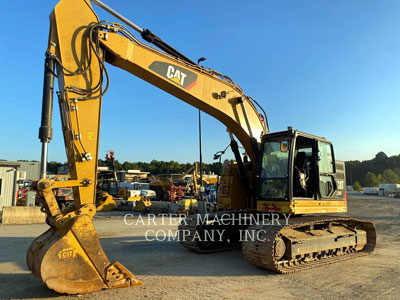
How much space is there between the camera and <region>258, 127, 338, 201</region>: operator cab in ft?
23.1

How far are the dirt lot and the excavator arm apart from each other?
1.56 ft

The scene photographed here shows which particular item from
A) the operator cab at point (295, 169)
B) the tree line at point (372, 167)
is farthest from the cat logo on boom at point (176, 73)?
the tree line at point (372, 167)

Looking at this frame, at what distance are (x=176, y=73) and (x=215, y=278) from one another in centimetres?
407

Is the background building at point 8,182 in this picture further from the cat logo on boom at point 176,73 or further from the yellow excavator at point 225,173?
the cat logo on boom at point 176,73

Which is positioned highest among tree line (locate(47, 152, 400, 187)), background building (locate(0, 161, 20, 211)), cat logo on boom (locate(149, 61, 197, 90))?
tree line (locate(47, 152, 400, 187))

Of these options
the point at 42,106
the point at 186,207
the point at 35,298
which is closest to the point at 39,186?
the point at 42,106

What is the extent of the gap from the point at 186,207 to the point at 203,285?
1332cm

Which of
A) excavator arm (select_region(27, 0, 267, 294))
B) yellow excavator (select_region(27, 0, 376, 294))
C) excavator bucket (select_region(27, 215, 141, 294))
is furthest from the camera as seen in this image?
yellow excavator (select_region(27, 0, 376, 294))

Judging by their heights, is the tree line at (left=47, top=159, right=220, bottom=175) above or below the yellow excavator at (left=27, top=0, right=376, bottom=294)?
above

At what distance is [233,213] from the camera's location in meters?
8.30

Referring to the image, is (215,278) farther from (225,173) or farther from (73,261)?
(225,173)

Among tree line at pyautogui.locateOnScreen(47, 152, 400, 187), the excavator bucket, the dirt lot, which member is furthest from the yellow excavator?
tree line at pyautogui.locateOnScreen(47, 152, 400, 187)

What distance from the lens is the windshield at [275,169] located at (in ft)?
23.1

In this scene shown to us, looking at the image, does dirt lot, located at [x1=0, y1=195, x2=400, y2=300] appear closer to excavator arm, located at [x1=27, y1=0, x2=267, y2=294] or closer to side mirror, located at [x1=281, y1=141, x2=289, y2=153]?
excavator arm, located at [x1=27, y1=0, x2=267, y2=294]
